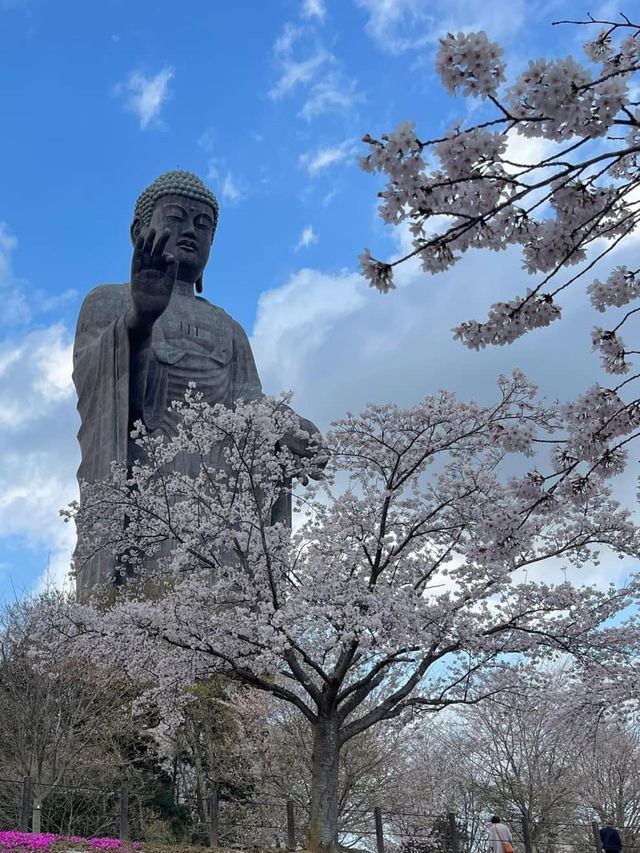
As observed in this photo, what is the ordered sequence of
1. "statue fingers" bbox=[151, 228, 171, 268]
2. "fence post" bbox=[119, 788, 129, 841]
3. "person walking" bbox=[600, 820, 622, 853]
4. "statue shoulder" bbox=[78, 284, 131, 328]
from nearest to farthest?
"fence post" bbox=[119, 788, 129, 841]
"person walking" bbox=[600, 820, 622, 853]
"statue fingers" bbox=[151, 228, 171, 268]
"statue shoulder" bbox=[78, 284, 131, 328]

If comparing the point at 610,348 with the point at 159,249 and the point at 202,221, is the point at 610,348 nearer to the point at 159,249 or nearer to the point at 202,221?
the point at 159,249

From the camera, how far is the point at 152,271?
57.9 ft

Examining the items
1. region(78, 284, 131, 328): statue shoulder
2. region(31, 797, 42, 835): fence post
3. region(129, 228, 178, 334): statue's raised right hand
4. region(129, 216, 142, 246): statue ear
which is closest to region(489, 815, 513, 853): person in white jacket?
region(31, 797, 42, 835): fence post

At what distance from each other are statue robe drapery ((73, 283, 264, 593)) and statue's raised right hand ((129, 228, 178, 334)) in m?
4.05

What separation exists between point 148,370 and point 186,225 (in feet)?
16.9

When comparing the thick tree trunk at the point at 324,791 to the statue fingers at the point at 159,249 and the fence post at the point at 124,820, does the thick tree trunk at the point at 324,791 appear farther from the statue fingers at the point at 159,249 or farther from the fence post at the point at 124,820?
the statue fingers at the point at 159,249

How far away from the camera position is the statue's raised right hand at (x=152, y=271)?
16656 millimetres

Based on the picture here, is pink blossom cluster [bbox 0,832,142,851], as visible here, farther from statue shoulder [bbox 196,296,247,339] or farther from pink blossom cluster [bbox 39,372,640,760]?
statue shoulder [bbox 196,296,247,339]

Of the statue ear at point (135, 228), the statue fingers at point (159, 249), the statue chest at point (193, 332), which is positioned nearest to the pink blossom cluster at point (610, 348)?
the statue fingers at point (159, 249)

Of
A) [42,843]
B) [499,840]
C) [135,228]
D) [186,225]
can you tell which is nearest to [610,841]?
[499,840]

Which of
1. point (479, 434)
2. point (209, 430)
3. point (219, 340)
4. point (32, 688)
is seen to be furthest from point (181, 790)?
point (219, 340)

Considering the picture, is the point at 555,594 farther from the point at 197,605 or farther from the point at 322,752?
the point at 197,605

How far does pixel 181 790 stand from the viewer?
19062mm

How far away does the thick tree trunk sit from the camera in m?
11.5
